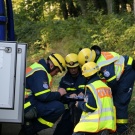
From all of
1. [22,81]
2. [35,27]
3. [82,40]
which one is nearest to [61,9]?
[35,27]

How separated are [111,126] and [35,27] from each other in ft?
50.8

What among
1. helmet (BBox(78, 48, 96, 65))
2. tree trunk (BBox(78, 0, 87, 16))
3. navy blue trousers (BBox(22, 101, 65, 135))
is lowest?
navy blue trousers (BBox(22, 101, 65, 135))

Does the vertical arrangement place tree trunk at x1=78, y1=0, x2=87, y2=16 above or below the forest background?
above

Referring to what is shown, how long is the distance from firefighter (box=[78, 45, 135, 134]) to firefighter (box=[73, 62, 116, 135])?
0.64 m

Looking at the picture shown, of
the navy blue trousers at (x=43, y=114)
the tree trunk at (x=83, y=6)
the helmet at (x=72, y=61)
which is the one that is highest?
the tree trunk at (x=83, y=6)

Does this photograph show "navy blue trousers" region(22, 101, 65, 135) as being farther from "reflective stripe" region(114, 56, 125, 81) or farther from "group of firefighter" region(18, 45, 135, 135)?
"reflective stripe" region(114, 56, 125, 81)

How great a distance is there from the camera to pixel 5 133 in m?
7.39

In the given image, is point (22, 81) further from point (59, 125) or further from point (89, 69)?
point (59, 125)

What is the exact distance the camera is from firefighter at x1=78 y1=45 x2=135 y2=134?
6.57 metres

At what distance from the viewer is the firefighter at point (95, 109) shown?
5742 mm

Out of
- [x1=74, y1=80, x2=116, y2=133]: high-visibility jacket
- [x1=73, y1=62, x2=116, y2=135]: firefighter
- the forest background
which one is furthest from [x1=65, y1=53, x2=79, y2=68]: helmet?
the forest background

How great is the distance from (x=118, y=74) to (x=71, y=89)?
796mm

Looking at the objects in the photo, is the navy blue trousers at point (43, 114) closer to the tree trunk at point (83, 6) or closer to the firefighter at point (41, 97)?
the firefighter at point (41, 97)

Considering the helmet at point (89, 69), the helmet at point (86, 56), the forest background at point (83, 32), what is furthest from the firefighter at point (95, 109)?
the forest background at point (83, 32)
